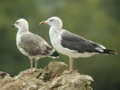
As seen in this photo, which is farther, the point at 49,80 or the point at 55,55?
the point at 55,55

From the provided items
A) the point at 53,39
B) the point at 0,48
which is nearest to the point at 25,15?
the point at 0,48

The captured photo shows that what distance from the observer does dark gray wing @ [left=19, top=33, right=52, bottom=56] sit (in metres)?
16.1

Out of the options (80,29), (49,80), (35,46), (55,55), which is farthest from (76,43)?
(80,29)

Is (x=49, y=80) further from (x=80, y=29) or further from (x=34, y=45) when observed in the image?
(x=80, y=29)

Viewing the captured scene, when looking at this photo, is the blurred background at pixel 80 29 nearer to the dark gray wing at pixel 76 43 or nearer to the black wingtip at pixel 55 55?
the black wingtip at pixel 55 55

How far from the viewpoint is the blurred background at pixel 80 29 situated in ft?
131

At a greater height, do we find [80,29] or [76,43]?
[80,29]

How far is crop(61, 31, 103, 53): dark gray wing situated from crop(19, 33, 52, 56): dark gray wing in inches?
30.2

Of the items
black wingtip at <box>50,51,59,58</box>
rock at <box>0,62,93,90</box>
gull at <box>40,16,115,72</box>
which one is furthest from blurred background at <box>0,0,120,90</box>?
rock at <box>0,62,93,90</box>

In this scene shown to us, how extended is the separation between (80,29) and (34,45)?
32.0 metres

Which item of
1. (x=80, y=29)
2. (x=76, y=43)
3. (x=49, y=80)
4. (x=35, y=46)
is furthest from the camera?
(x=80, y=29)

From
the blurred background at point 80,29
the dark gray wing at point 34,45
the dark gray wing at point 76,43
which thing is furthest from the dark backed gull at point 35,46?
the blurred background at point 80,29

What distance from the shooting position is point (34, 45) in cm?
1634

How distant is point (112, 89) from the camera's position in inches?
1646
